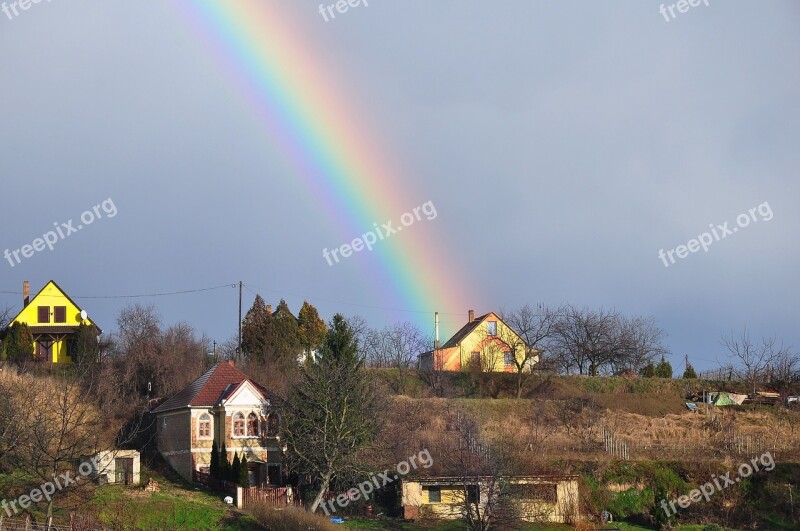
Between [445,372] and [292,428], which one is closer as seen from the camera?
[292,428]

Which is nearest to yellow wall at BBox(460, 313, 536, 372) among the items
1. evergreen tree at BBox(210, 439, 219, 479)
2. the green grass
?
evergreen tree at BBox(210, 439, 219, 479)

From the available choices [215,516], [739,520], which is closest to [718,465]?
[739,520]

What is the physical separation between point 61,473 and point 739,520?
32585mm

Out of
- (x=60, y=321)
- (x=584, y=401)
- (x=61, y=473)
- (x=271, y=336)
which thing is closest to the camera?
(x=61, y=473)

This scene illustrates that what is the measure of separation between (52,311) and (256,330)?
17046mm

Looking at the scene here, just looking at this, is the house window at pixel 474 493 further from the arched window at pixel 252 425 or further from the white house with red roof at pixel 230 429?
the arched window at pixel 252 425

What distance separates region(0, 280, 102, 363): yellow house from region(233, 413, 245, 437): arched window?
26.7 metres

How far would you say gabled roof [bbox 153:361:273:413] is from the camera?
50.6 m

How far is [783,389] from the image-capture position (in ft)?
230

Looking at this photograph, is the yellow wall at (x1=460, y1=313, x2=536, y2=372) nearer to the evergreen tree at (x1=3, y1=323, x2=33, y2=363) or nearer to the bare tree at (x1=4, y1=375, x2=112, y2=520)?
the evergreen tree at (x1=3, y1=323, x2=33, y2=363)

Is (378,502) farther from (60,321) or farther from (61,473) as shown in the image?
(60,321)

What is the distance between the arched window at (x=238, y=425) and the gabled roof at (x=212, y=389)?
123 cm

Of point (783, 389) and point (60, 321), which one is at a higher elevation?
point (60, 321)

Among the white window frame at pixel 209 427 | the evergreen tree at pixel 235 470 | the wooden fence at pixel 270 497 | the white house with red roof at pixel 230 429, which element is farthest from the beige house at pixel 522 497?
the white window frame at pixel 209 427
